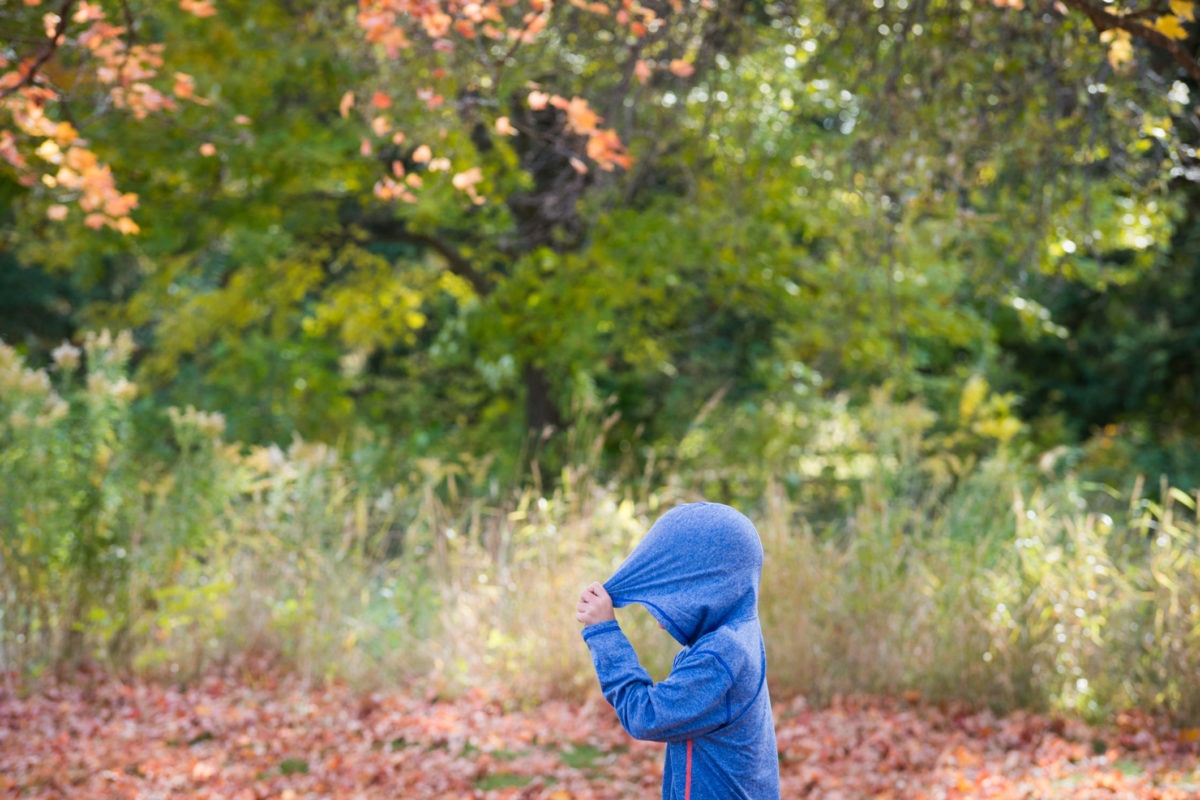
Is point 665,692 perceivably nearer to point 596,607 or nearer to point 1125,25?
point 596,607

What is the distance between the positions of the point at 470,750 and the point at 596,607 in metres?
2.82

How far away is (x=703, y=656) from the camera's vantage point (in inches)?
79.8

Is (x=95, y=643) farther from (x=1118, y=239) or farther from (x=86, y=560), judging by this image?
(x=1118, y=239)

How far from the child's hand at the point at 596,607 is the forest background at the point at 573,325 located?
Result: 2445mm

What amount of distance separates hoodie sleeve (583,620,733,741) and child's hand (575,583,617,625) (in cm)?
7

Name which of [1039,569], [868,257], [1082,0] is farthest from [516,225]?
[1082,0]

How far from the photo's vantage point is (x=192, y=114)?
7801 mm

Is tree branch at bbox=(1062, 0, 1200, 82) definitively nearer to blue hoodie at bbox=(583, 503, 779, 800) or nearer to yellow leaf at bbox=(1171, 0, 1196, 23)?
yellow leaf at bbox=(1171, 0, 1196, 23)

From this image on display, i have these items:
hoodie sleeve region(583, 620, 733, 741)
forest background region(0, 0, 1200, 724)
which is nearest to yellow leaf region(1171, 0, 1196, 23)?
forest background region(0, 0, 1200, 724)

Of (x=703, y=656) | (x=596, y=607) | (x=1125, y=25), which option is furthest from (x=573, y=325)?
(x=703, y=656)

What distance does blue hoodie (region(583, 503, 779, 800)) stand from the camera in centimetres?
202

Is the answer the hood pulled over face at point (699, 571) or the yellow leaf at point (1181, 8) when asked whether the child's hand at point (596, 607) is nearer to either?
the hood pulled over face at point (699, 571)

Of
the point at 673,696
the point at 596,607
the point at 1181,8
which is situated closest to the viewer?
the point at 673,696

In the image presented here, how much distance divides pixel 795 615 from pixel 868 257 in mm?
2196
